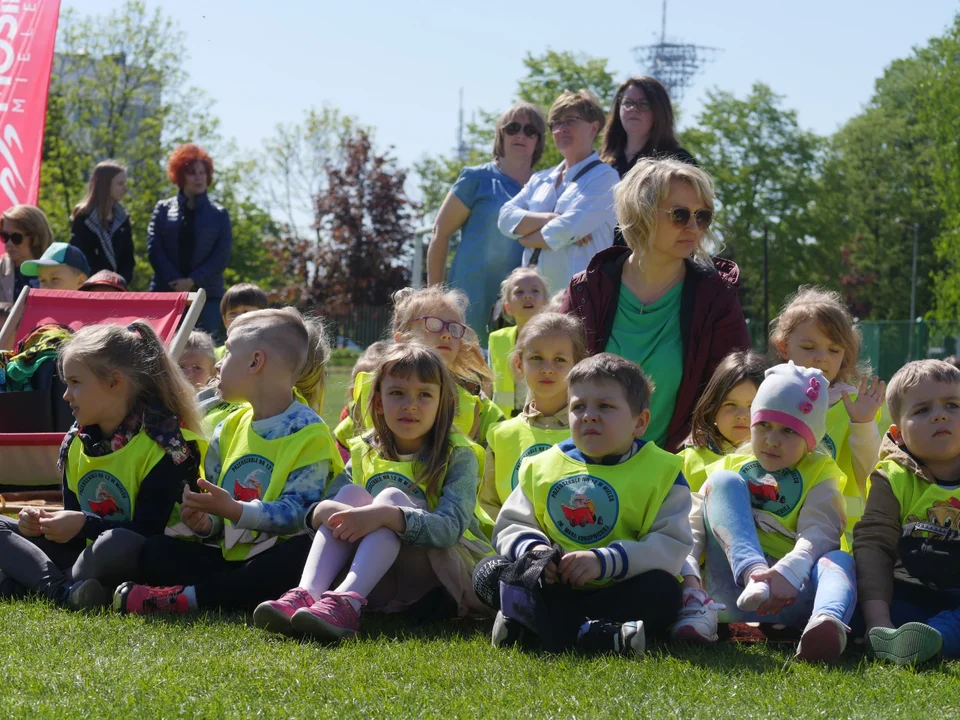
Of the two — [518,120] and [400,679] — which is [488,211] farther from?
[400,679]

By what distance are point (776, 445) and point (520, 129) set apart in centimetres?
398

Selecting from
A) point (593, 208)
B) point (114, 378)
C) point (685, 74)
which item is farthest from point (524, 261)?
point (685, 74)

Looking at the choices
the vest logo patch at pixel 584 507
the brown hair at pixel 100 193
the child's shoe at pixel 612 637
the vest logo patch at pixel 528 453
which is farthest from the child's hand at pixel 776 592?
the brown hair at pixel 100 193

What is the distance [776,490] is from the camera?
185 inches

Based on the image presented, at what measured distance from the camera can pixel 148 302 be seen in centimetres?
760

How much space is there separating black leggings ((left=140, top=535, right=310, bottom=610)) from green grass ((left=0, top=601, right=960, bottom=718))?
0.31 metres

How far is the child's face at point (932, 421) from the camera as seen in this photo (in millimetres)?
4492

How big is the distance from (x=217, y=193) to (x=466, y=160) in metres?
17.2

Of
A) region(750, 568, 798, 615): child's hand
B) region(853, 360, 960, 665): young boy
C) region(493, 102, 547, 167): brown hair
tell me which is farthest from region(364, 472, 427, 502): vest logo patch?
region(493, 102, 547, 167): brown hair

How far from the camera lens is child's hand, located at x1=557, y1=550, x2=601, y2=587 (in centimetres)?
414

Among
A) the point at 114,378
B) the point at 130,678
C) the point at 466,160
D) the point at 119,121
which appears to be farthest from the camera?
the point at 466,160

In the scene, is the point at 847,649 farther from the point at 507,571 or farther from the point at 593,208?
the point at 593,208

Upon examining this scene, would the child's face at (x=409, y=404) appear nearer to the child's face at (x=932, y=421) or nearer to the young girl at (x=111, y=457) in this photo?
the young girl at (x=111, y=457)

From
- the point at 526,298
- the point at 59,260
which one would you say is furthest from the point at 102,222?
the point at 526,298
